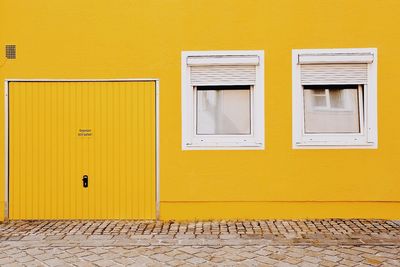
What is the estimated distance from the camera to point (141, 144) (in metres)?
7.54

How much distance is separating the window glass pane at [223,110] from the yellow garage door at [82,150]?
87cm

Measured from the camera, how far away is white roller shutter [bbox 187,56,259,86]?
7.47 meters

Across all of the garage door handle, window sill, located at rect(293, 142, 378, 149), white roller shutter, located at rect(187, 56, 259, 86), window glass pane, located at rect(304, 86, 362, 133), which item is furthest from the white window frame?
the garage door handle

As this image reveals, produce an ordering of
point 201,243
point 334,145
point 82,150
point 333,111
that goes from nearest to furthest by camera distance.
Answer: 1. point 201,243
2. point 334,145
3. point 82,150
4. point 333,111

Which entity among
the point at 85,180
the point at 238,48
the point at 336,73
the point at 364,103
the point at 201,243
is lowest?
the point at 201,243

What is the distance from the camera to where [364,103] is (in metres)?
7.55

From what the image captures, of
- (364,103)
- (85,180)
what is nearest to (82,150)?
(85,180)

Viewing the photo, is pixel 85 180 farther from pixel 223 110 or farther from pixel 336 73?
pixel 336 73

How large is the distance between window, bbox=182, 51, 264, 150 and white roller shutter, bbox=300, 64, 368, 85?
85 cm

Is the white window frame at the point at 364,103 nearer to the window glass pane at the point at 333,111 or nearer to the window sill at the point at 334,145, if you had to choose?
the window sill at the point at 334,145

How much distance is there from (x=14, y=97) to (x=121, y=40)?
2.06 meters

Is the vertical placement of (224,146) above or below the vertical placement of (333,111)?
below

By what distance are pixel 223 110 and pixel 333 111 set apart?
1.89 meters

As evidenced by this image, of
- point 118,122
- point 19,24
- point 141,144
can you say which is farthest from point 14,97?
point 141,144
